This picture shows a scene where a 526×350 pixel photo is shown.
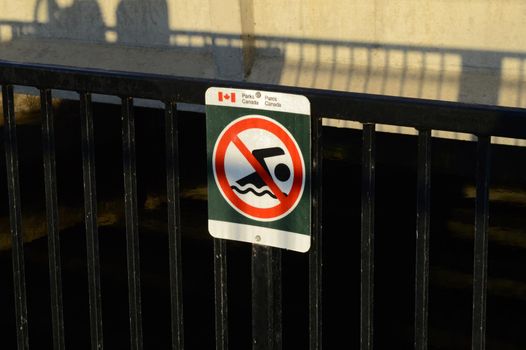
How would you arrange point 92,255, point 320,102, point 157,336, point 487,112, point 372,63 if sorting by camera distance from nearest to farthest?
point 487,112
point 320,102
point 92,255
point 157,336
point 372,63

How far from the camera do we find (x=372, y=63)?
579 inches

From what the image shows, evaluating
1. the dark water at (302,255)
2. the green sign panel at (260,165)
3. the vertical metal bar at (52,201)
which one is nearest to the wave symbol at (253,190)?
Result: the green sign panel at (260,165)

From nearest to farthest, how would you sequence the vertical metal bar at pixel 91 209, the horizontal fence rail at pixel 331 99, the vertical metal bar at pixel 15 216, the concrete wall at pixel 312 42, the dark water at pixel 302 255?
the horizontal fence rail at pixel 331 99 < the vertical metal bar at pixel 91 209 < the vertical metal bar at pixel 15 216 < the dark water at pixel 302 255 < the concrete wall at pixel 312 42

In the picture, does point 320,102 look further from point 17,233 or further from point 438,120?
point 17,233

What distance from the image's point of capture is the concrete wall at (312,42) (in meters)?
13.9

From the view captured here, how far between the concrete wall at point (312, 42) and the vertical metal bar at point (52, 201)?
429 inches

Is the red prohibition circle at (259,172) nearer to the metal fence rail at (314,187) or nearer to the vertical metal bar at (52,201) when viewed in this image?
the metal fence rail at (314,187)

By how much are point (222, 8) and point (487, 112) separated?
13.1 metres

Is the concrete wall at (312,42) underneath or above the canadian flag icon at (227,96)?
underneath

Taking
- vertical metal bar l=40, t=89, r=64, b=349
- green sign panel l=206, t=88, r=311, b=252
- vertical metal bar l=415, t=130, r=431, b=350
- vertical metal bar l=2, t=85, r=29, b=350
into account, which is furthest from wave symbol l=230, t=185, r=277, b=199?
vertical metal bar l=2, t=85, r=29, b=350

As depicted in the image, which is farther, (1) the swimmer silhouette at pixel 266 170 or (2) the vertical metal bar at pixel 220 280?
(2) the vertical metal bar at pixel 220 280

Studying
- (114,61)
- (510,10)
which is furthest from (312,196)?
(114,61)

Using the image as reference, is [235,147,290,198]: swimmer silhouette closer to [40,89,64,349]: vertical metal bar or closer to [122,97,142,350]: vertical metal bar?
[122,97,142,350]: vertical metal bar

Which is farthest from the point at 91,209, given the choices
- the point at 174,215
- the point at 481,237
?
the point at 481,237
